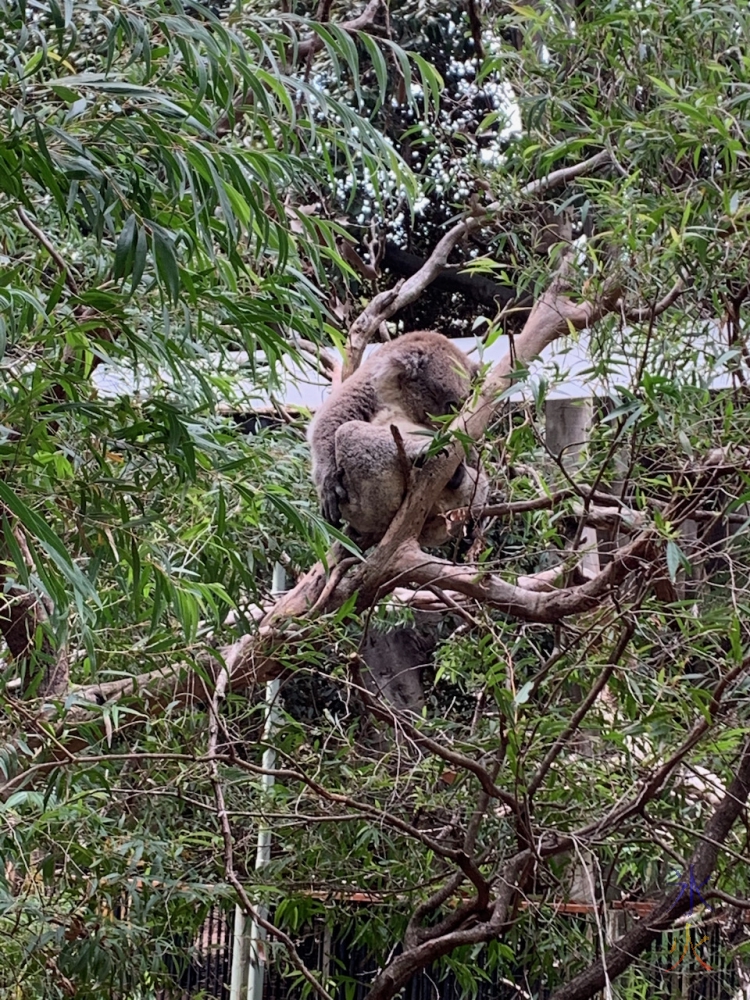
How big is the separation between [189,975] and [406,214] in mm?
4133

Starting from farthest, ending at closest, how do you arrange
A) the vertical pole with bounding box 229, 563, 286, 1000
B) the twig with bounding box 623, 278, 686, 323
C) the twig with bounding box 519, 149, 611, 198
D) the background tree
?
1. the vertical pole with bounding box 229, 563, 286, 1000
2. the twig with bounding box 519, 149, 611, 198
3. the twig with bounding box 623, 278, 686, 323
4. the background tree

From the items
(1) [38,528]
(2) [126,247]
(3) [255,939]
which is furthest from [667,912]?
(2) [126,247]

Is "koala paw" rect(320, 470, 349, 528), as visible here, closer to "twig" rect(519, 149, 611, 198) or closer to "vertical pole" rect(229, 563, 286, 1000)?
"vertical pole" rect(229, 563, 286, 1000)

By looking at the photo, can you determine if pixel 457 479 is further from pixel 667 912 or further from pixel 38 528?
pixel 38 528

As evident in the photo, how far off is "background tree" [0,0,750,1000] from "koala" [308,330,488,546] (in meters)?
0.14

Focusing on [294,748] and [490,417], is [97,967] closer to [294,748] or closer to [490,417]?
[294,748]

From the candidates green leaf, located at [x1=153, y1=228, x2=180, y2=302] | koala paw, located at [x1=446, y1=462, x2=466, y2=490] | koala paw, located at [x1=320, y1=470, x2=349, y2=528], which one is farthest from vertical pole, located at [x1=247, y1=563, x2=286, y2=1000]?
green leaf, located at [x1=153, y1=228, x2=180, y2=302]

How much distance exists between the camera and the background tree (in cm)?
151

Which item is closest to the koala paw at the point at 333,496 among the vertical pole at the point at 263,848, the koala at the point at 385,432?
the koala at the point at 385,432

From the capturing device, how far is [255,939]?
8.34ft

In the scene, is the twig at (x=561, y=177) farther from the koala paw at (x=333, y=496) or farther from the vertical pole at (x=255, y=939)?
the vertical pole at (x=255, y=939)

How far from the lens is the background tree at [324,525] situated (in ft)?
4.96

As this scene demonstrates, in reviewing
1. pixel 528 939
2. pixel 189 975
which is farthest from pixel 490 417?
pixel 189 975

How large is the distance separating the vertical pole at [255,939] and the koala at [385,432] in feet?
1.22
